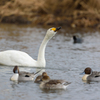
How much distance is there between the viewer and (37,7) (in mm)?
30953

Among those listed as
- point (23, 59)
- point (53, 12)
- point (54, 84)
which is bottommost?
point (54, 84)

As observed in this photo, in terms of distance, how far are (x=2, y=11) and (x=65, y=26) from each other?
20.4 ft

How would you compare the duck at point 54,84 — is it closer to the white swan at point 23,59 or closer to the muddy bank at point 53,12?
the white swan at point 23,59

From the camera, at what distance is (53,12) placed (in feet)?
101

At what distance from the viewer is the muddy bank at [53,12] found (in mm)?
28891

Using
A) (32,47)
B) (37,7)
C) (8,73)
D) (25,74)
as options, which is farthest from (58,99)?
(37,7)

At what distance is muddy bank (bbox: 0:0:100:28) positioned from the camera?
94.8 ft

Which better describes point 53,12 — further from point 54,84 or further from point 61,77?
point 54,84

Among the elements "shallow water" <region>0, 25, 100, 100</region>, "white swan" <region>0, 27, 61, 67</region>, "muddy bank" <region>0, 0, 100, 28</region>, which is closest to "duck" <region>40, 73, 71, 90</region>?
"shallow water" <region>0, 25, 100, 100</region>

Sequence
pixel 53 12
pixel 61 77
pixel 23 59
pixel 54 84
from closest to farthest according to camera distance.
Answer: pixel 54 84 → pixel 61 77 → pixel 23 59 → pixel 53 12

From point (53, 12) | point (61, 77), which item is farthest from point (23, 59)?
point (53, 12)

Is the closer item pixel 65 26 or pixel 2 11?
pixel 65 26

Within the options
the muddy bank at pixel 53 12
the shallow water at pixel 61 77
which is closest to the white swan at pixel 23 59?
the shallow water at pixel 61 77

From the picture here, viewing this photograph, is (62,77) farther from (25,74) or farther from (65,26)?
(65,26)
